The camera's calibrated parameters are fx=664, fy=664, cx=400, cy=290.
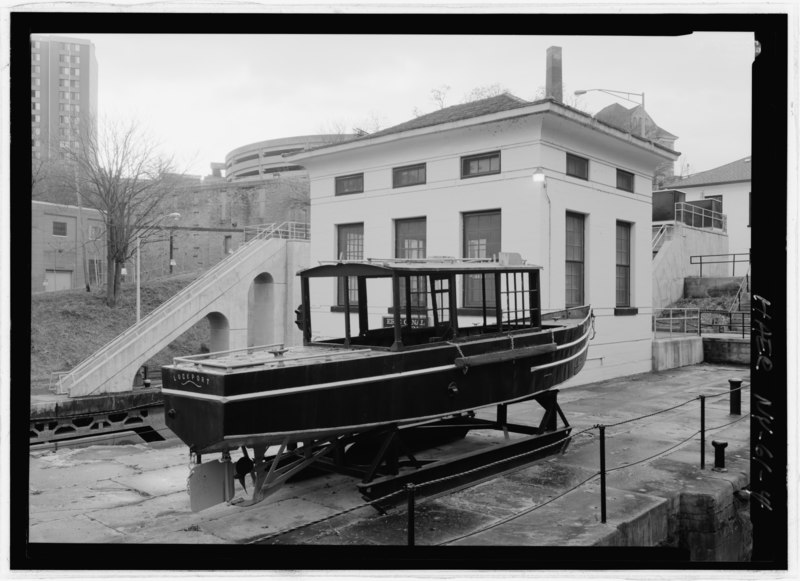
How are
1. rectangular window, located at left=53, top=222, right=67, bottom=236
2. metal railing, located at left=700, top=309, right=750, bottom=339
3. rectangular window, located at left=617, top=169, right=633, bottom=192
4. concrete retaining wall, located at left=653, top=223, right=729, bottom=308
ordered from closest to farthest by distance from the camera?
rectangular window, located at left=617, top=169, right=633, bottom=192 → metal railing, located at left=700, top=309, right=750, bottom=339 → concrete retaining wall, located at left=653, top=223, right=729, bottom=308 → rectangular window, located at left=53, top=222, right=67, bottom=236

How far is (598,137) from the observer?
1567 cm

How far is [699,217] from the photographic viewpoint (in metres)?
32.2

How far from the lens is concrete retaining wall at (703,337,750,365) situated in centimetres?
2059

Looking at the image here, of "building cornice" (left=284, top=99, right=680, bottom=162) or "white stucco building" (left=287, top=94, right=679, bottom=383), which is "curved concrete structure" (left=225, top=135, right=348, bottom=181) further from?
"white stucco building" (left=287, top=94, right=679, bottom=383)

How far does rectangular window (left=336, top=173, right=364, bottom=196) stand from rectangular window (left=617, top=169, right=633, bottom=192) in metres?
6.74

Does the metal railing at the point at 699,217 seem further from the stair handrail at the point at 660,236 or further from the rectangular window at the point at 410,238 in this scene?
the rectangular window at the point at 410,238

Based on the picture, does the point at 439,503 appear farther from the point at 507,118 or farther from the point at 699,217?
the point at 699,217

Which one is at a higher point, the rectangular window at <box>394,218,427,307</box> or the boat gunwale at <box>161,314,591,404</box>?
the rectangular window at <box>394,218,427,307</box>

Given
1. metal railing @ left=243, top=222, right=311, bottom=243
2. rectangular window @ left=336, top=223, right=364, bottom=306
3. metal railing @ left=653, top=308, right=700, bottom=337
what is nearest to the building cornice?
rectangular window @ left=336, top=223, right=364, bottom=306

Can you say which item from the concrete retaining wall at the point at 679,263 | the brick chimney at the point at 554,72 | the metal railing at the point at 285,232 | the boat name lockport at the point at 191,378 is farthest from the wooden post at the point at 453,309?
the concrete retaining wall at the point at 679,263

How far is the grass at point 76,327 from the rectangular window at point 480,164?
1767 cm

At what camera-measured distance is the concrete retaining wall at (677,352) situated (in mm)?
19156

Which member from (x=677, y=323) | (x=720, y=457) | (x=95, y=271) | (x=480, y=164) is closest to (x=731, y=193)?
(x=677, y=323)

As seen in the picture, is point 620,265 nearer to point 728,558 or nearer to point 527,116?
point 527,116
